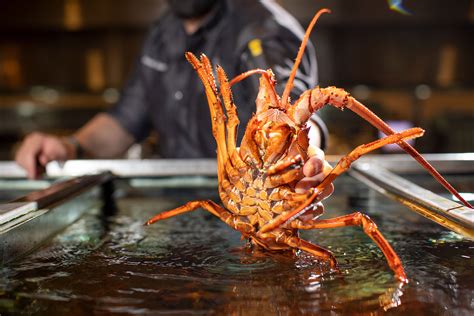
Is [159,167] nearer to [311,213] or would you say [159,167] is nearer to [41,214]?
[41,214]

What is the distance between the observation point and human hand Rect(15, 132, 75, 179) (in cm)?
185

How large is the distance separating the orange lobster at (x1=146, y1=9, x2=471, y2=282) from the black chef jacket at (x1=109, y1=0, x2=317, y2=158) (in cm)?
88

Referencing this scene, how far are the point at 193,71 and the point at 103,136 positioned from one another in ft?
1.75

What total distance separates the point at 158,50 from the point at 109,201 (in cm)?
104

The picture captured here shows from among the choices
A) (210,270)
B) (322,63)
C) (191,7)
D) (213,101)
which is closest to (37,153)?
(191,7)

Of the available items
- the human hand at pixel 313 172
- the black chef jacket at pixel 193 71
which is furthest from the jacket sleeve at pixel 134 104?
the human hand at pixel 313 172

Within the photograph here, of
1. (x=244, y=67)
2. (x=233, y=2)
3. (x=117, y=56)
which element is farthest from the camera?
(x=117, y=56)

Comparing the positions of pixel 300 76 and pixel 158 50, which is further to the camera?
pixel 158 50

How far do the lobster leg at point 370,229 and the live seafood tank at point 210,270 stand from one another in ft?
0.08

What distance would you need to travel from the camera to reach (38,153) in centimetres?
190

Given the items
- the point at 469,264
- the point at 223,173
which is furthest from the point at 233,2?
the point at 469,264

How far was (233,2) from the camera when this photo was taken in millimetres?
2297

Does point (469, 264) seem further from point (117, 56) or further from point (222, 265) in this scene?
point (117, 56)

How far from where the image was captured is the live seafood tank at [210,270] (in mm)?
817
